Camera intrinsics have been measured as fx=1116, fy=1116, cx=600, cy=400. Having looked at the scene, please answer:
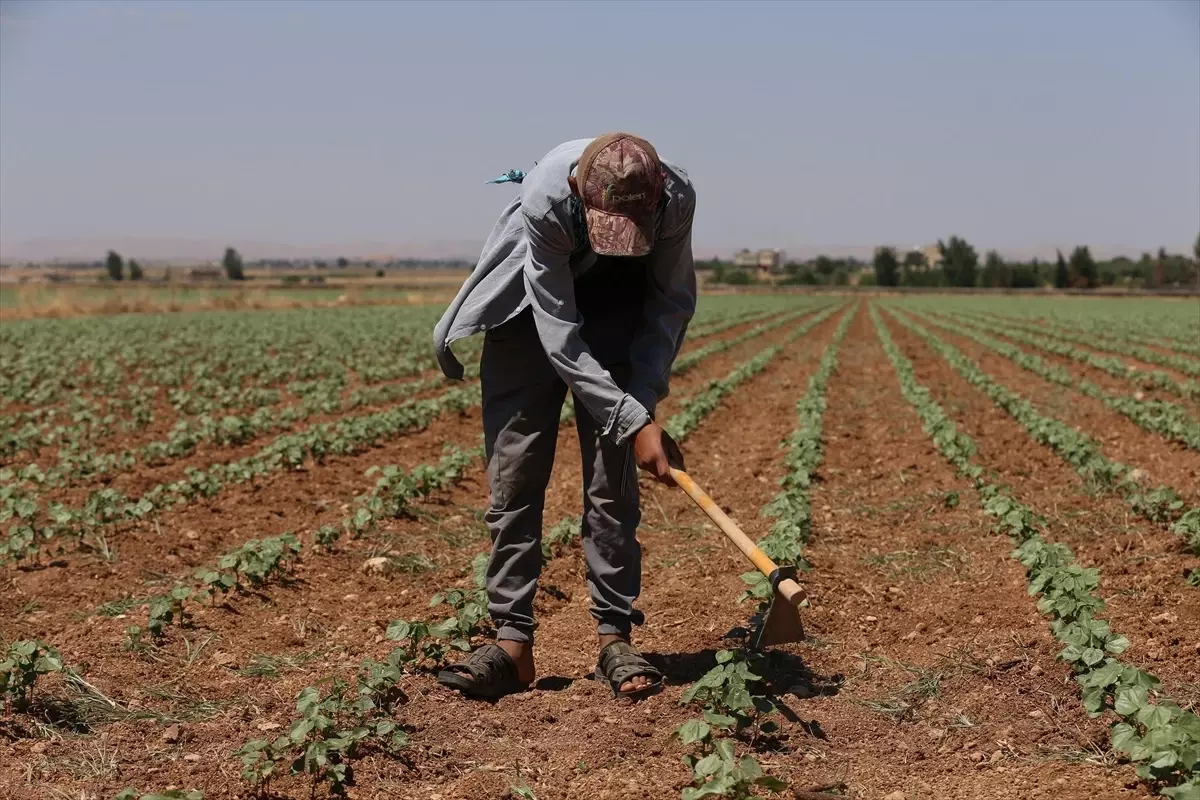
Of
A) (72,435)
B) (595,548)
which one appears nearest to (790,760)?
(595,548)

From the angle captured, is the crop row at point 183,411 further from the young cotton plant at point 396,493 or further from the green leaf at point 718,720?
the green leaf at point 718,720

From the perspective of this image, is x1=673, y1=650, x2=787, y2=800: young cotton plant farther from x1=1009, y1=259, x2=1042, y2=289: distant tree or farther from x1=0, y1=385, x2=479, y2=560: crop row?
x1=1009, y1=259, x2=1042, y2=289: distant tree

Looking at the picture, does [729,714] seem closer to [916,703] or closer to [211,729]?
[916,703]

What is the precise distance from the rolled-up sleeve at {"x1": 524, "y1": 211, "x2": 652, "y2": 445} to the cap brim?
0.83 ft

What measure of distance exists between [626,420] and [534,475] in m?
0.49

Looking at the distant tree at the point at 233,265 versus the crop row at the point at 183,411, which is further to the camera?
the distant tree at the point at 233,265

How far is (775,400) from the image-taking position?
13.6 metres

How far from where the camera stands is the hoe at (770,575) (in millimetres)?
3459

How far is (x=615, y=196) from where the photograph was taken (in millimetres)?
3273

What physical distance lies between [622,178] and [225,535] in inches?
167

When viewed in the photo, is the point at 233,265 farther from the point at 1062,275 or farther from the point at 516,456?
the point at 516,456

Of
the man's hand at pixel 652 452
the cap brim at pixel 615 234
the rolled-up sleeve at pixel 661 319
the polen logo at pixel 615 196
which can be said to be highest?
the polen logo at pixel 615 196

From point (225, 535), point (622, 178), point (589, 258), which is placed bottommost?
point (225, 535)

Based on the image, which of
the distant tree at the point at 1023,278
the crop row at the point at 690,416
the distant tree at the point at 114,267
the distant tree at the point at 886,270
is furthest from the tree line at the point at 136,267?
the crop row at the point at 690,416
